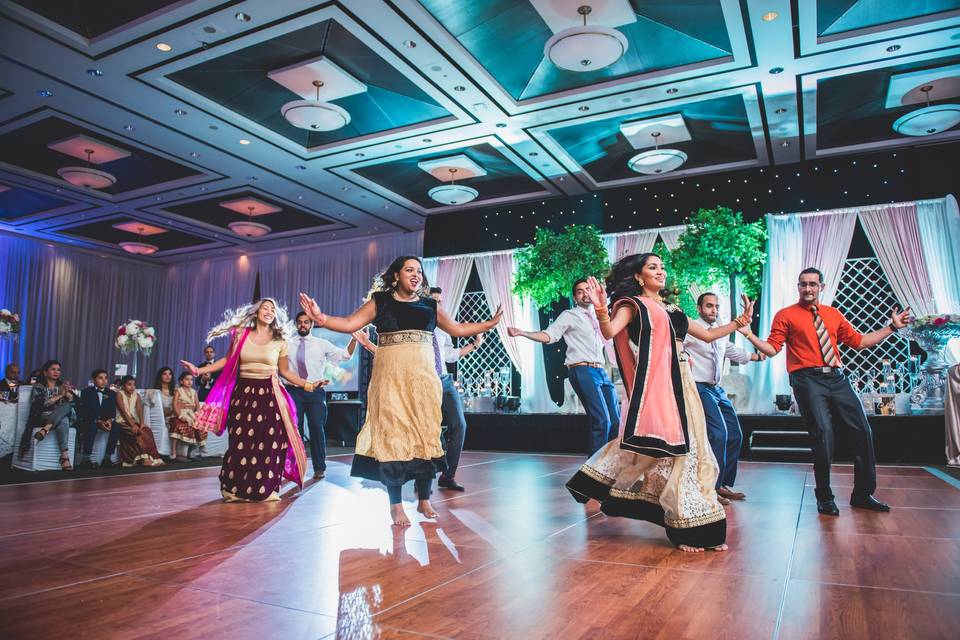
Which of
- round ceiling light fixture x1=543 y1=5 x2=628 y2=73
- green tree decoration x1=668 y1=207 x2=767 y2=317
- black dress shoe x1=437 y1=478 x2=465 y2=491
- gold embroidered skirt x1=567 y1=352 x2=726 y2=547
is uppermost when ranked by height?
round ceiling light fixture x1=543 y1=5 x2=628 y2=73

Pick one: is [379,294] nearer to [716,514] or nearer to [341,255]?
[716,514]

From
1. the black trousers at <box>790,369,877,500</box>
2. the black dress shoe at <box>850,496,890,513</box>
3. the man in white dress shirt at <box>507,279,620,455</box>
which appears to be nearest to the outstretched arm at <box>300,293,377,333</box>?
the man in white dress shirt at <box>507,279,620,455</box>

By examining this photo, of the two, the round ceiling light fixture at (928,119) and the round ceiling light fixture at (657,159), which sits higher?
the round ceiling light fixture at (928,119)

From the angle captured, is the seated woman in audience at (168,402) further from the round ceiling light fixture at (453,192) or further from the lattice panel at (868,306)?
the lattice panel at (868,306)

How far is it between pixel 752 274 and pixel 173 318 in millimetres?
12488

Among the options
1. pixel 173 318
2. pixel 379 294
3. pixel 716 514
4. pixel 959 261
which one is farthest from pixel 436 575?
pixel 173 318

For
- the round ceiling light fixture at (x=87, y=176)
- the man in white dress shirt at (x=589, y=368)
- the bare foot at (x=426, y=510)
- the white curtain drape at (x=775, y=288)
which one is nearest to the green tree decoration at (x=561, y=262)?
the white curtain drape at (x=775, y=288)

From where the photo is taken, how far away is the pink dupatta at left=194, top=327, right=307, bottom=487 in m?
4.37

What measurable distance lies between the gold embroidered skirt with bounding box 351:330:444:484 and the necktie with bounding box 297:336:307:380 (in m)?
2.60

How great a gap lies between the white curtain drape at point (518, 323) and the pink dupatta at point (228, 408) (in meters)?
5.95

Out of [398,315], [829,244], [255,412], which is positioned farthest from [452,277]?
[398,315]

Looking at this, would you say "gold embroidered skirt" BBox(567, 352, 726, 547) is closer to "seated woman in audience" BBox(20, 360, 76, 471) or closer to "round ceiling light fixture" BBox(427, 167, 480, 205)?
"seated woman in audience" BBox(20, 360, 76, 471)

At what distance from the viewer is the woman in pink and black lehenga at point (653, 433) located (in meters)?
2.68

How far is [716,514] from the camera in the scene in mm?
2660
